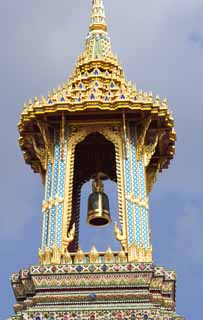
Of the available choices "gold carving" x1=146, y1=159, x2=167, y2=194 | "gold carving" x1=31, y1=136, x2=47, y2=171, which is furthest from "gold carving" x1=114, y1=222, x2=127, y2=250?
"gold carving" x1=146, y1=159, x2=167, y2=194

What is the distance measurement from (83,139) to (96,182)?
1642 millimetres

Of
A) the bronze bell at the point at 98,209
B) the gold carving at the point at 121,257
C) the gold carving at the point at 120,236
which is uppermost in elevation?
the bronze bell at the point at 98,209

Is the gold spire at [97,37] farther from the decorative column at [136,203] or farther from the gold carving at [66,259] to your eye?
the gold carving at [66,259]

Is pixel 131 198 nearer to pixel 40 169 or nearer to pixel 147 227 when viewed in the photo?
pixel 147 227

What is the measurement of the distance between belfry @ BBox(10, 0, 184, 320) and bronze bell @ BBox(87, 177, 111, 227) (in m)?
0.02

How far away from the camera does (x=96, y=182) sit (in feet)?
71.8

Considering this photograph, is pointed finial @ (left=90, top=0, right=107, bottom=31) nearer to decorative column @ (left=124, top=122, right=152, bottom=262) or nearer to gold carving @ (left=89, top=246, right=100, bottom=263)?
decorative column @ (left=124, top=122, right=152, bottom=262)

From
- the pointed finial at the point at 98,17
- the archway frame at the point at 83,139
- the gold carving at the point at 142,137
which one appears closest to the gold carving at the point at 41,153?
the archway frame at the point at 83,139

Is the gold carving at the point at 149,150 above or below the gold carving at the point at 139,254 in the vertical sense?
above

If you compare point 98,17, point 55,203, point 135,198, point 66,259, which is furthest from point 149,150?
point 98,17

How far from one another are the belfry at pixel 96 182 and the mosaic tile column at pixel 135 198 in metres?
0.02

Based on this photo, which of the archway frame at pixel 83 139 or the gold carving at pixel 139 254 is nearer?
the gold carving at pixel 139 254

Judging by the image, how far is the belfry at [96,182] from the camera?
18.2 metres

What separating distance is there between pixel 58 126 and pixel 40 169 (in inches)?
59.6
